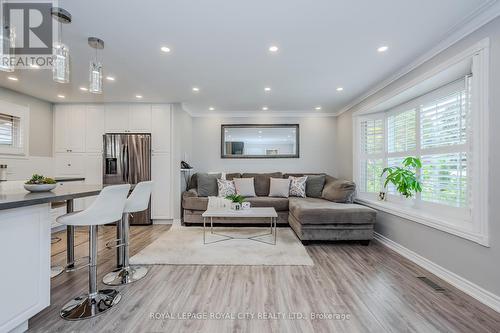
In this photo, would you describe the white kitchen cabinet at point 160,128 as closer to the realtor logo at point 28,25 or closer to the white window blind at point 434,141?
the realtor logo at point 28,25

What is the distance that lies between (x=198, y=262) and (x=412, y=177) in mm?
3040

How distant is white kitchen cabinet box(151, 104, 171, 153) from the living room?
0.03 metres

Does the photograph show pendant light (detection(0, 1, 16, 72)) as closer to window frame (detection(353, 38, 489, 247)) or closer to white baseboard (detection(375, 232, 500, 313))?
window frame (detection(353, 38, 489, 247))

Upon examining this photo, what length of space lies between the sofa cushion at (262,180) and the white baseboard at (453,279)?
2.46 meters

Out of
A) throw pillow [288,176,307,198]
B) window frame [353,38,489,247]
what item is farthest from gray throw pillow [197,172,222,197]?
window frame [353,38,489,247]

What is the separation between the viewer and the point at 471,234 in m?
1.96

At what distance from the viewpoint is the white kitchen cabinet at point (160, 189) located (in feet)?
14.3

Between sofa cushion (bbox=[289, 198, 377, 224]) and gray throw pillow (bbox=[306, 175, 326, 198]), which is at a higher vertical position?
gray throw pillow (bbox=[306, 175, 326, 198])

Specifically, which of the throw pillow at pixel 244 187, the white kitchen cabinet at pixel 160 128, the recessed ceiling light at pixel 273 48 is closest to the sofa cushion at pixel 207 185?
the throw pillow at pixel 244 187

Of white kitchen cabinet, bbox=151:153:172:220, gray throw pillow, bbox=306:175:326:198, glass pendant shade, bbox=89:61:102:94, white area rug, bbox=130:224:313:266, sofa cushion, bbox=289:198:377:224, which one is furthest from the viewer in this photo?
gray throw pillow, bbox=306:175:326:198

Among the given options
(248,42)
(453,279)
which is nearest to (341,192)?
(453,279)

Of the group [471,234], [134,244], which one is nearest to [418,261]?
[471,234]

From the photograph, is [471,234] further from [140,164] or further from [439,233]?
[140,164]

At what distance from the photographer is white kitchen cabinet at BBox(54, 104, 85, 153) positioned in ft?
14.4
